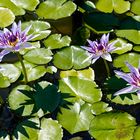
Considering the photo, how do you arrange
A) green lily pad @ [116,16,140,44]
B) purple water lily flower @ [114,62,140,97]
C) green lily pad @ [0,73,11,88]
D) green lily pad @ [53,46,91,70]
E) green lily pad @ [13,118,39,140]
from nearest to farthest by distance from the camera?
purple water lily flower @ [114,62,140,97]
green lily pad @ [13,118,39,140]
green lily pad @ [0,73,11,88]
green lily pad @ [53,46,91,70]
green lily pad @ [116,16,140,44]

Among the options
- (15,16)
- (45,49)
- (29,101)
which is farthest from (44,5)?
(29,101)

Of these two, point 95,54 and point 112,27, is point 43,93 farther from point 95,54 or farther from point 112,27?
point 112,27

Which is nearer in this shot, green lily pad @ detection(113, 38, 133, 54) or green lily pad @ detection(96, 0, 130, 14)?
green lily pad @ detection(113, 38, 133, 54)

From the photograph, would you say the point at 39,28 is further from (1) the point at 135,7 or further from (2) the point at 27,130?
(2) the point at 27,130

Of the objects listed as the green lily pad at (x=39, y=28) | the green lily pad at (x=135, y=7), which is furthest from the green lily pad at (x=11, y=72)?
the green lily pad at (x=135, y=7)

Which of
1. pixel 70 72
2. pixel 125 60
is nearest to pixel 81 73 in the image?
pixel 70 72

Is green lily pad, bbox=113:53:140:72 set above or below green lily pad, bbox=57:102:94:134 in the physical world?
above

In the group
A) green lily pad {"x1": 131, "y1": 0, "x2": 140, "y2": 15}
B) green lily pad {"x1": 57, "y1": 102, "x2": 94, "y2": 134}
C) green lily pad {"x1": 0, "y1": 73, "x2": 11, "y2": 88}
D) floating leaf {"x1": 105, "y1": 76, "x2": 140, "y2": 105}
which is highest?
green lily pad {"x1": 131, "y1": 0, "x2": 140, "y2": 15}

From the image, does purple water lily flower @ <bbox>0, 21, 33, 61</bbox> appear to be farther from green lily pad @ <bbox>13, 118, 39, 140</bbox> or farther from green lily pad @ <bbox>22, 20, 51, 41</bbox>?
green lily pad @ <bbox>22, 20, 51, 41</bbox>

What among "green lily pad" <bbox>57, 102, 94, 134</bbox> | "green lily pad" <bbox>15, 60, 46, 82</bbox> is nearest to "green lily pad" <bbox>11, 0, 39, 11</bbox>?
"green lily pad" <bbox>15, 60, 46, 82</bbox>
